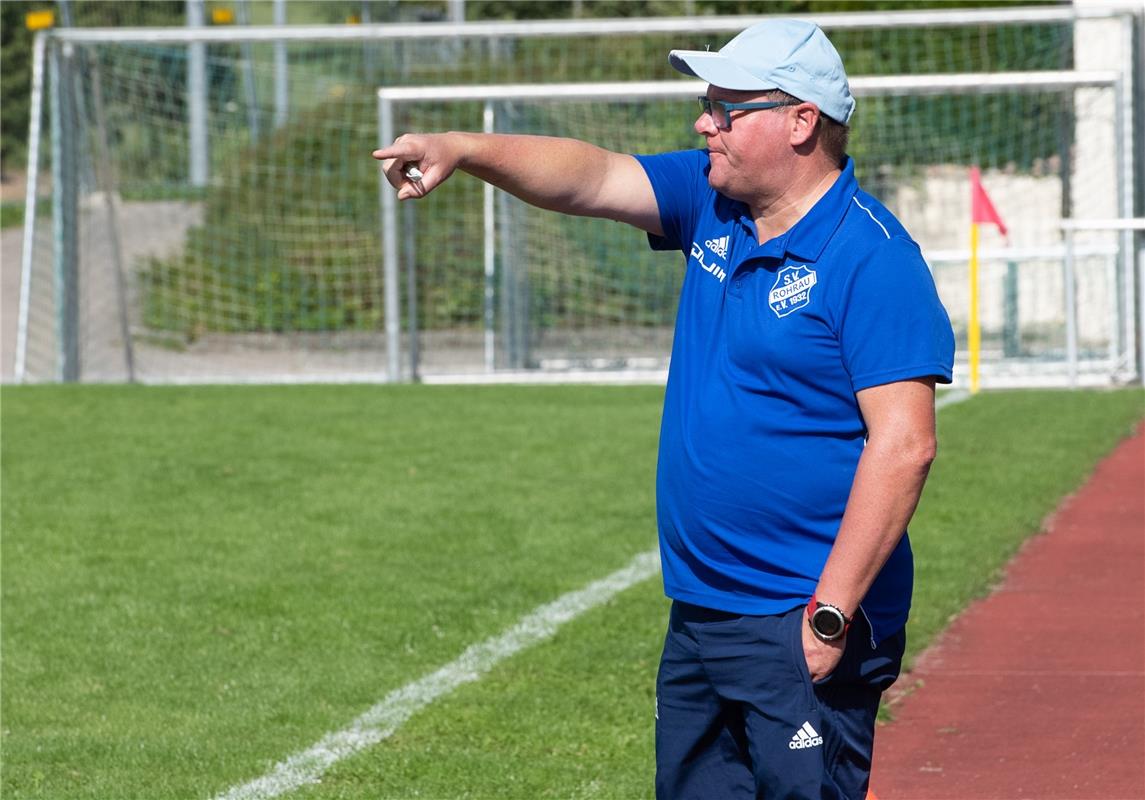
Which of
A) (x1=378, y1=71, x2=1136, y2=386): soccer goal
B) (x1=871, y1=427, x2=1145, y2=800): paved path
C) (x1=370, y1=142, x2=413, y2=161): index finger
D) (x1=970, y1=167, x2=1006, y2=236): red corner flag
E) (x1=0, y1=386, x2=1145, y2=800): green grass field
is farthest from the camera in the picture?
(x1=378, y1=71, x2=1136, y2=386): soccer goal

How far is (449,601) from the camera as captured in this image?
6.84m

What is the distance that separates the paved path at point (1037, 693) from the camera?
15.7 ft

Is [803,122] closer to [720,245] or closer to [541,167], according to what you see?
[720,245]

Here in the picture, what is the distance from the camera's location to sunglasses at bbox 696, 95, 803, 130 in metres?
2.95

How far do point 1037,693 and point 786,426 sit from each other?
3.09m

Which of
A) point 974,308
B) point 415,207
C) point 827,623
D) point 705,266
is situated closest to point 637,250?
point 415,207

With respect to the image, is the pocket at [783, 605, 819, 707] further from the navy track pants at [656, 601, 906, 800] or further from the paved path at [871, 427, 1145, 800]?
the paved path at [871, 427, 1145, 800]

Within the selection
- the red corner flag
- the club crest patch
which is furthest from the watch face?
the red corner flag

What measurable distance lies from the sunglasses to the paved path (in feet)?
7.79

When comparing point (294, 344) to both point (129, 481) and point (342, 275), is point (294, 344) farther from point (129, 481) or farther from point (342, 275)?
point (129, 481)

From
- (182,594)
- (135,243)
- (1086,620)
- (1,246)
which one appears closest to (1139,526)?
(1086,620)

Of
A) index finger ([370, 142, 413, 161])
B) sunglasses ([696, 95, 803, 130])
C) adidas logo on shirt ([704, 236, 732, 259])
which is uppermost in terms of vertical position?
sunglasses ([696, 95, 803, 130])

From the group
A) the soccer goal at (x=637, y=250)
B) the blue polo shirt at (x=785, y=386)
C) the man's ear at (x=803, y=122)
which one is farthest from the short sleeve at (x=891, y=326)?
the soccer goal at (x=637, y=250)

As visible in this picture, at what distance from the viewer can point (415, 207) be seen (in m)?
17.8
